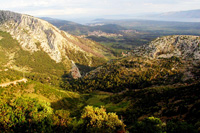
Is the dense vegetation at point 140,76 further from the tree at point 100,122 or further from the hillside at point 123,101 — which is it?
the tree at point 100,122

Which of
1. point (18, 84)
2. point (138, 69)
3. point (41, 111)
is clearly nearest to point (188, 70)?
point (138, 69)

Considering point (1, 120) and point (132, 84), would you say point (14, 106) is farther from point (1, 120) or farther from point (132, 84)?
point (132, 84)

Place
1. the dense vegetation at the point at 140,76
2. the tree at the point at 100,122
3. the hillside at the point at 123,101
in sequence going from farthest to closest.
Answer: the dense vegetation at the point at 140,76 < the tree at the point at 100,122 < the hillside at the point at 123,101

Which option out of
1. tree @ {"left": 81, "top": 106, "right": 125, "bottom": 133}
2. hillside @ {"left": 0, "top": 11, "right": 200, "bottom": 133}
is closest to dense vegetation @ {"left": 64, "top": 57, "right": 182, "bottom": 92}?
hillside @ {"left": 0, "top": 11, "right": 200, "bottom": 133}

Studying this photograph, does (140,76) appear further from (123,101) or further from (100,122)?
(100,122)

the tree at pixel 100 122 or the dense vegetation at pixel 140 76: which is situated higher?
the tree at pixel 100 122

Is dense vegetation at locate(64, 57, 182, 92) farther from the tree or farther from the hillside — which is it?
the tree

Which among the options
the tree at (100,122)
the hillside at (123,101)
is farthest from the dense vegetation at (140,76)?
the tree at (100,122)

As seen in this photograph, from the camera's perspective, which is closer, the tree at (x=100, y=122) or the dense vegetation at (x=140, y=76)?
the tree at (x=100, y=122)

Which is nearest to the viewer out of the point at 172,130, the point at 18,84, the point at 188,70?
the point at 172,130

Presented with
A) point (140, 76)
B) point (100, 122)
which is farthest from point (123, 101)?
point (140, 76)

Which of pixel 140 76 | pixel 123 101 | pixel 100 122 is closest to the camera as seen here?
pixel 100 122
